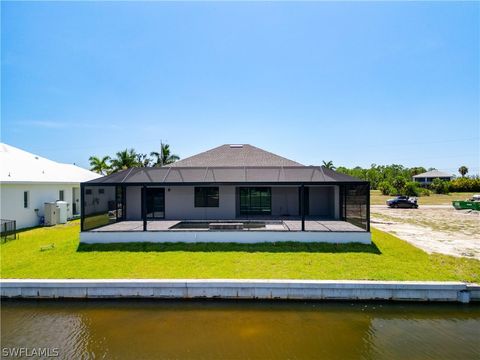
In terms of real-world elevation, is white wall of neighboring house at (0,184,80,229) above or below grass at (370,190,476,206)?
above

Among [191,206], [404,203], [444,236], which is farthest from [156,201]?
[404,203]

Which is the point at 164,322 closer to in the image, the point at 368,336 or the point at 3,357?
the point at 3,357

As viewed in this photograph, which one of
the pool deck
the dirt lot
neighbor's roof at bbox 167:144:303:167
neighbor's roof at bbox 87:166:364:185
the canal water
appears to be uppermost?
neighbor's roof at bbox 167:144:303:167

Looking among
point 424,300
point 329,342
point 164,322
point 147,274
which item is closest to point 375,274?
point 424,300

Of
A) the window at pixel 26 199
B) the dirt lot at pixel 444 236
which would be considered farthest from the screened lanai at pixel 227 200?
the window at pixel 26 199

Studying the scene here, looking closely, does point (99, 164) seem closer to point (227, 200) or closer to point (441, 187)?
point (227, 200)

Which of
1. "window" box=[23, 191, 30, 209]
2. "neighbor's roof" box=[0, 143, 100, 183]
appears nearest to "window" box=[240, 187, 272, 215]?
"neighbor's roof" box=[0, 143, 100, 183]

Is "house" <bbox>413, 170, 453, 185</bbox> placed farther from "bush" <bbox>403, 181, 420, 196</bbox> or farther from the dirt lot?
the dirt lot

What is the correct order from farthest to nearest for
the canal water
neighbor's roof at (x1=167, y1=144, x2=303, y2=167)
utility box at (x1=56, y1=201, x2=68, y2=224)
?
neighbor's roof at (x1=167, y1=144, x2=303, y2=167) → utility box at (x1=56, y1=201, x2=68, y2=224) → the canal water
